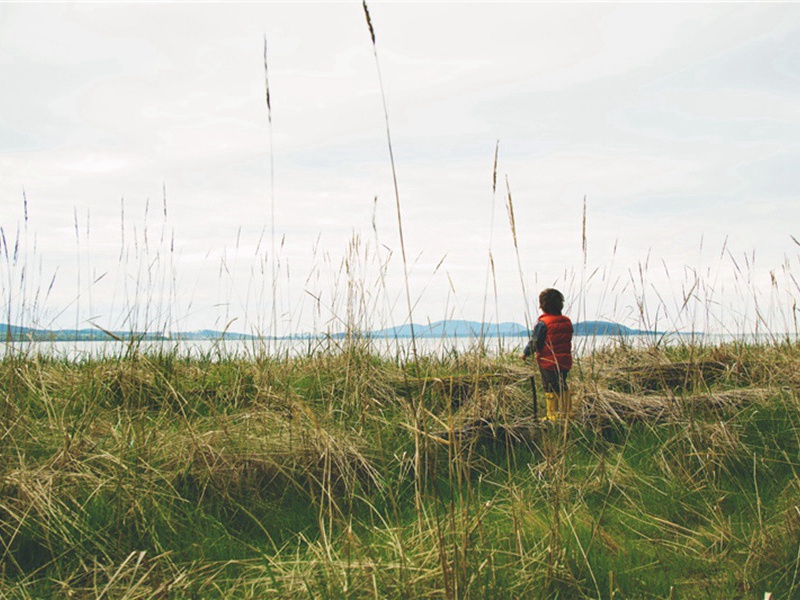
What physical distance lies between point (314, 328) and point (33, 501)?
9.00 feet

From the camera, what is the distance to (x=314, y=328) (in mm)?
4926

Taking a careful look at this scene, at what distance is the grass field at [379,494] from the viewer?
6.49 feet

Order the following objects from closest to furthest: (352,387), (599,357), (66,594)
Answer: (66,594)
(352,387)
(599,357)

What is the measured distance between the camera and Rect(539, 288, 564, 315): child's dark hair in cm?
440

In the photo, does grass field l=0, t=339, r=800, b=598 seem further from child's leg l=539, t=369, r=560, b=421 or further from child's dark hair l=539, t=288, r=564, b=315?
child's dark hair l=539, t=288, r=564, b=315

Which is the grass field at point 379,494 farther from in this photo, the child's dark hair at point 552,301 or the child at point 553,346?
the child's dark hair at point 552,301

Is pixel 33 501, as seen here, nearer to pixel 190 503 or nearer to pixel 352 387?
pixel 190 503

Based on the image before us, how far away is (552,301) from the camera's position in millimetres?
4398

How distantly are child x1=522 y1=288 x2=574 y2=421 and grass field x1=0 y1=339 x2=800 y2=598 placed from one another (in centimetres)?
19

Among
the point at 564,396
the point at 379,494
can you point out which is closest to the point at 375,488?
the point at 379,494

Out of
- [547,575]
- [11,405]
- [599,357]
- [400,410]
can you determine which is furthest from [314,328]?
[547,575]

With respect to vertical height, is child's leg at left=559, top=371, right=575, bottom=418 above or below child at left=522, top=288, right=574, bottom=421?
below

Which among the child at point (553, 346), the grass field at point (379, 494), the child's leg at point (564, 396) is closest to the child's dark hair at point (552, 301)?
the child at point (553, 346)

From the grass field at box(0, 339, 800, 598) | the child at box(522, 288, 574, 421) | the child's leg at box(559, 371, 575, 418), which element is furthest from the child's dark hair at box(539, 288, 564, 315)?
the grass field at box(0, 339, 800, 598)
